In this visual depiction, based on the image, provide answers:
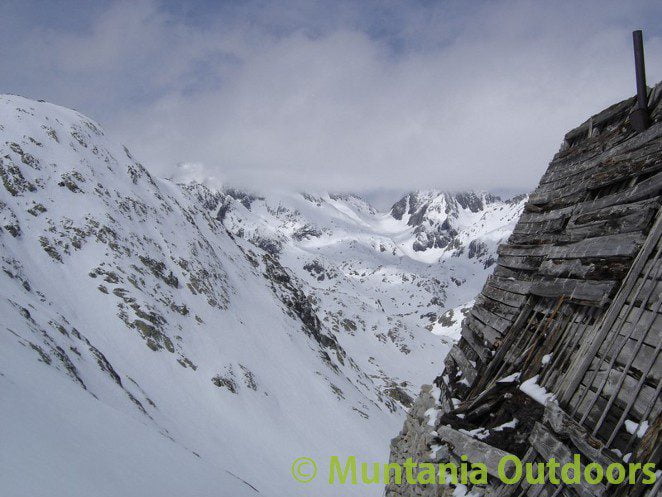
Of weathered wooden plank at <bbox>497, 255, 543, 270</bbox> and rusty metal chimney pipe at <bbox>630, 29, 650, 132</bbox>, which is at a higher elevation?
rusty metal chimney pipe at <bbox>630, 29, 650, 132</bbox>

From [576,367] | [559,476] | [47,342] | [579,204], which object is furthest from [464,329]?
[47,342]

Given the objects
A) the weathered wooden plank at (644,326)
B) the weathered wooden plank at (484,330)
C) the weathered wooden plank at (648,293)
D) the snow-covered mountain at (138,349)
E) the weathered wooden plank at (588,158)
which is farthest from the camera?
the weathered wooden plank at (484,330)

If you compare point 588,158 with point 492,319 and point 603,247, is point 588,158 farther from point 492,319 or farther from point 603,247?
point 492,319

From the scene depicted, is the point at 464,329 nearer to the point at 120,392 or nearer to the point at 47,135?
the point at 120,392

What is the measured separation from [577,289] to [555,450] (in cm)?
236

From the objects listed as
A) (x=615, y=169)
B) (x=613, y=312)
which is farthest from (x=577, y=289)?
(x=615, y=169)

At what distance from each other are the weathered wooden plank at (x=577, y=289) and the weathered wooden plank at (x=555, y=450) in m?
1.82

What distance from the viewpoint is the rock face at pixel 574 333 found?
4438mm

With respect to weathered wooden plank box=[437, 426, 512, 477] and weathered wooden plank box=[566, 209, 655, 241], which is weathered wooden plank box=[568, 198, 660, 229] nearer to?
weathered wooden plank box=[566, 209, 655, 241]

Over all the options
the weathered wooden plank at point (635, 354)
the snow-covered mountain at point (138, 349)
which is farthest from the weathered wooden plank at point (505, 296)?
the snow-covered mountain at point (138, 349)

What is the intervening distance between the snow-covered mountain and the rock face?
17.6 ft

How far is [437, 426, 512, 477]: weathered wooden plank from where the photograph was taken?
5512 millimetres

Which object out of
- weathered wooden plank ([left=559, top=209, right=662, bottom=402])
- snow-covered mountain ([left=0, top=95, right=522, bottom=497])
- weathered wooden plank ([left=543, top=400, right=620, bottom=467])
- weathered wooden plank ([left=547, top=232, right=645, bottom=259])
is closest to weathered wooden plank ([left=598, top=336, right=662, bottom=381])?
weathered wooden plank ([left=559, top=209, right=662, bottom=402])

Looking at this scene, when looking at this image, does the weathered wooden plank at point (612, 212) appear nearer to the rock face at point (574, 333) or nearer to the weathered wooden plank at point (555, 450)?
the rock face at point (574, 333)
